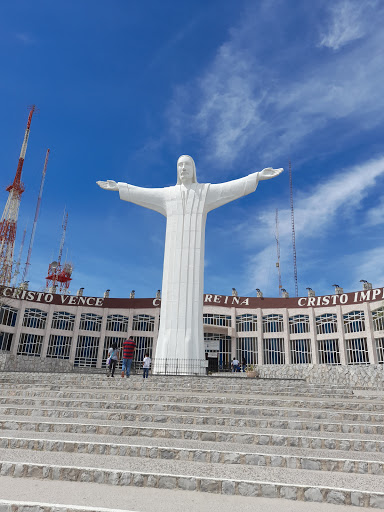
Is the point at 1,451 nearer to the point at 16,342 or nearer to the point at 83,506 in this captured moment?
the point at 83,506

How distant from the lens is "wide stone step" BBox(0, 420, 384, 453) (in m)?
6.28

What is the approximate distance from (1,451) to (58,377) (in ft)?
28.3

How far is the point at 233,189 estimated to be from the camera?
22.2 m

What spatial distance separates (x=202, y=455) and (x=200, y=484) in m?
0.97

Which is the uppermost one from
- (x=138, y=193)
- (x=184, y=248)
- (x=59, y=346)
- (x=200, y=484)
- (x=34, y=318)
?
(x=138, y=193)

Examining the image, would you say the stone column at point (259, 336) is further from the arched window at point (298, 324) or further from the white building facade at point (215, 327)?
the arched window at point (298, 324)

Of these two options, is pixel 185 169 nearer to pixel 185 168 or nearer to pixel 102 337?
pixel 185 168

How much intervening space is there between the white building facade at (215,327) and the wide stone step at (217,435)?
34502 mm

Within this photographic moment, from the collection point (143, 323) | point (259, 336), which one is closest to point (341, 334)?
point (259, 336)

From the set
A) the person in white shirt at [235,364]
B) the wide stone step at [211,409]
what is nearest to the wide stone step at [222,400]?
the wide stone step at [211,409]

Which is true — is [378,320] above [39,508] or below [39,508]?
above

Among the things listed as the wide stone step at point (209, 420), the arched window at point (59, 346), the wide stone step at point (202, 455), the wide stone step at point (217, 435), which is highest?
the arched window at point (59, 346)

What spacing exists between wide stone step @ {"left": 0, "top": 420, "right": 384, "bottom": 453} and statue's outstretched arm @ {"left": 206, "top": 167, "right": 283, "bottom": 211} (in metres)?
16.6

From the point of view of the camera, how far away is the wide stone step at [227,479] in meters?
4.46
